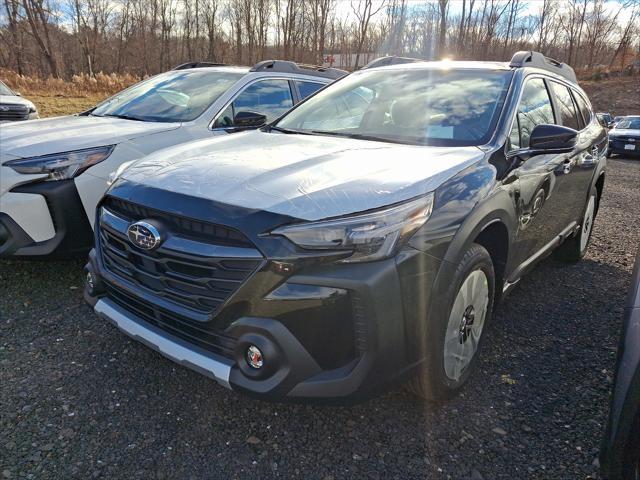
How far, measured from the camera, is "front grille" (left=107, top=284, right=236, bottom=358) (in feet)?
6.72

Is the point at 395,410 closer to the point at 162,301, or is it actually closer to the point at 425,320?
the point at 425,320

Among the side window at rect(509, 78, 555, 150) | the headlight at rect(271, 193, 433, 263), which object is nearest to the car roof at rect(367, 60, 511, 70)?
the side window at rect(509, 78, 555, 150)

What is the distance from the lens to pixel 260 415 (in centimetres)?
242

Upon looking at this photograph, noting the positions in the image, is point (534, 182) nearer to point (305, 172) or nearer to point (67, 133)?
point (305, 172)

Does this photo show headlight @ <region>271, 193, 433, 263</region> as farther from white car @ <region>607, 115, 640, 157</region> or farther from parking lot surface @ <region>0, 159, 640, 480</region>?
white car @ <region>607, 115, 640, 157</region>

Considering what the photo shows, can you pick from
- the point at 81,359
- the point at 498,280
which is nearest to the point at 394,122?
the point at 498,280

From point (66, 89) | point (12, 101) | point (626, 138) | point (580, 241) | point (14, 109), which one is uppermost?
point (66, 89)

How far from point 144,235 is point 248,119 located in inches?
93.0

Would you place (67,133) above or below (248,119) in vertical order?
below

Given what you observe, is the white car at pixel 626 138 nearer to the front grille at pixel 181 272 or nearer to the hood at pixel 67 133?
the hood at pixel 67 133

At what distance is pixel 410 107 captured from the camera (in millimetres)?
3195

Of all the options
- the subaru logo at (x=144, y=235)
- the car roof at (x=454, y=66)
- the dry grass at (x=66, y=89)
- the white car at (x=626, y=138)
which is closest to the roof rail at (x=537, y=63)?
the car roof at (x=454, y=66)

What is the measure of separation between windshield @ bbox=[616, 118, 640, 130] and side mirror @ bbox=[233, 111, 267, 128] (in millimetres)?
17369

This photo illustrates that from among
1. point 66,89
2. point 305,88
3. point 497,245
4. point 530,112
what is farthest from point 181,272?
point 66,89
